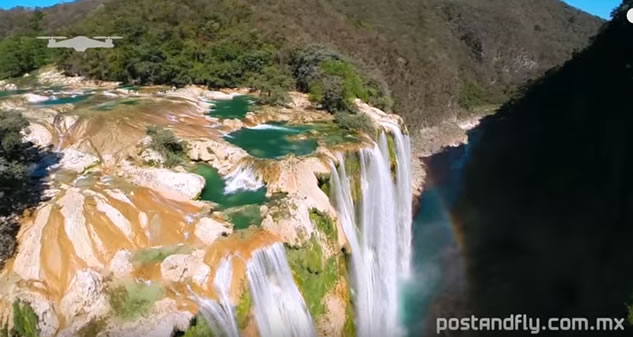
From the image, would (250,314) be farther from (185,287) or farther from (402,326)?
(402,326)

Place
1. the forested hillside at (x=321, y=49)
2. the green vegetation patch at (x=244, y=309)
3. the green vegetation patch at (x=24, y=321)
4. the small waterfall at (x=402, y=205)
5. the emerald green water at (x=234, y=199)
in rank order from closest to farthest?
the green vegetation patch at (x=24, y=321) → the green vegetation patch at (x=244, y=309) → the emerald green water at (x=234, y=199) → the small waterfall at (x=402, y=205) → the forested hillside at (x=321, y=49)

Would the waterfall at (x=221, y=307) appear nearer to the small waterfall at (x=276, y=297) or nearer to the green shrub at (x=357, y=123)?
the small waterfall at (x=276, y=297)

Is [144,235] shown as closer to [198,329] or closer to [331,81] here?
[198,329]

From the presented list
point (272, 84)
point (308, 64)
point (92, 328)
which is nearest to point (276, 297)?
point (92, 328)

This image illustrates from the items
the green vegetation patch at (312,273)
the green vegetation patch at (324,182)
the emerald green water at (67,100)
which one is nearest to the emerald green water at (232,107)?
the emerald green water at (67,100)

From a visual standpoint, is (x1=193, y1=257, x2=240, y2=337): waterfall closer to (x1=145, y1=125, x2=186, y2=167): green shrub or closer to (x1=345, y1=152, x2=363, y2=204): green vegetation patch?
(x1=145, y1=125, x2=186, y2=167): green shrub

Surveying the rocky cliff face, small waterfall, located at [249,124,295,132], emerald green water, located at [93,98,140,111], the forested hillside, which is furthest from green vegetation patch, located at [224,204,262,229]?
the forested hillside

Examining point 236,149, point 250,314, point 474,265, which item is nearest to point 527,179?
point 474,265
